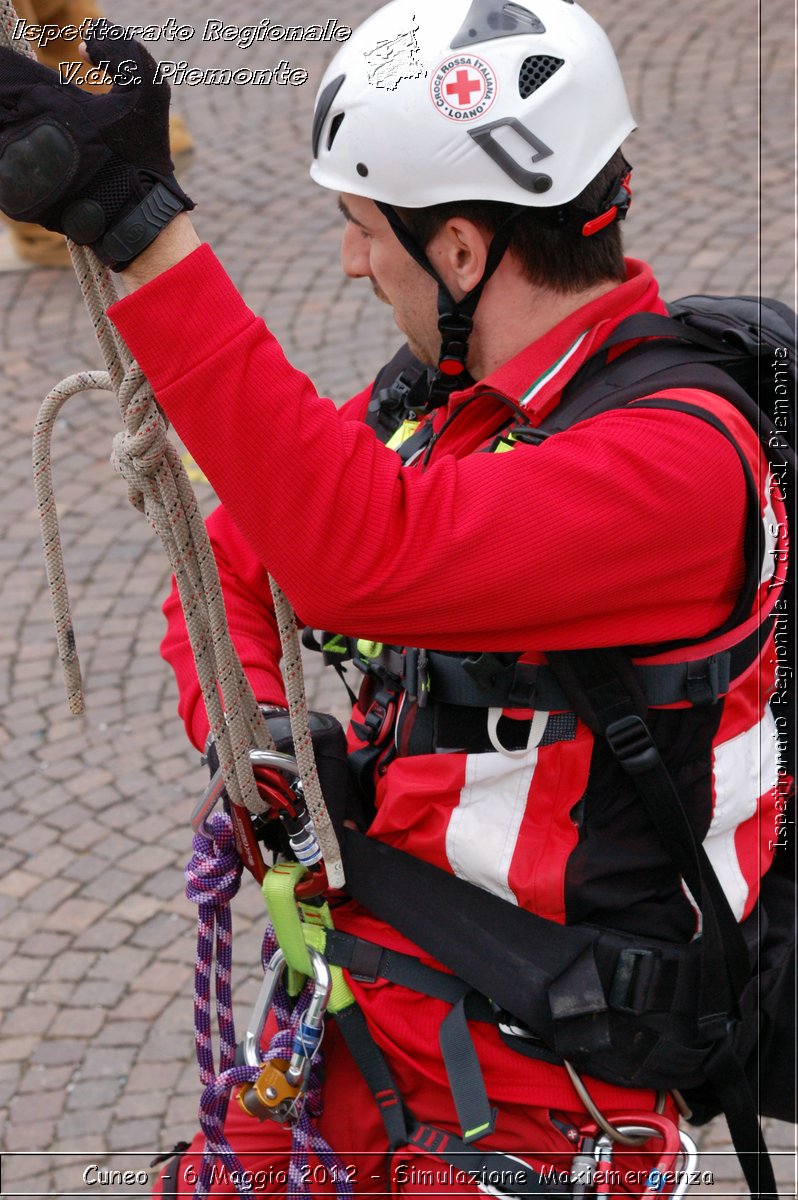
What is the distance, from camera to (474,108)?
7.01 feet

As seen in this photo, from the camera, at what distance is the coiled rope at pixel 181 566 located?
1795 millimetres

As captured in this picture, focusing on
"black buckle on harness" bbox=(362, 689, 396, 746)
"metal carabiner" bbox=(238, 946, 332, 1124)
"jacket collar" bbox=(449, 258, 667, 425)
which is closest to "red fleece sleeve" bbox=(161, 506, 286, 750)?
"black buckle on harness" bbox=(362, 689, 396, 746)

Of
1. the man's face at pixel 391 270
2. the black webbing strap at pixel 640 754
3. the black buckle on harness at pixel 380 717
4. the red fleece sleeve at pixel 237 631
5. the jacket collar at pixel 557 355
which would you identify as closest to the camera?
the black webbing strap at pixel 640 754

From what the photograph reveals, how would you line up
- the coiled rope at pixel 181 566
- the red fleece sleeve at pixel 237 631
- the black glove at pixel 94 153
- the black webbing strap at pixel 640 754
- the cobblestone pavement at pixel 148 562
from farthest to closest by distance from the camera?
the cobblestone pavement at pixel 148 562
the red fleece sleeve at pixel 237 631
the black webbing strap at pixel 640 754
the coiled rope at pixel 181 566
the black glove at pixel 94 153

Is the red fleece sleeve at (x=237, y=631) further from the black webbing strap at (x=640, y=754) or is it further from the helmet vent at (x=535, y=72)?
the helmet vent at (x=535, y=72)

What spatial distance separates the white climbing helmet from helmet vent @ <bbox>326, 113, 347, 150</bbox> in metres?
0.02

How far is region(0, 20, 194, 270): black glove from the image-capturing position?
1.60 metres

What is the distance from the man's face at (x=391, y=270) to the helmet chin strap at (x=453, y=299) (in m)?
0.01

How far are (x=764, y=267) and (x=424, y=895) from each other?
501 centimetres

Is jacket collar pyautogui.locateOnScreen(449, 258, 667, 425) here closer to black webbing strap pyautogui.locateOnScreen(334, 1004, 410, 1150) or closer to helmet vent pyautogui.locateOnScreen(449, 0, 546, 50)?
helmet vent pyautogui.locateOnScreen(449, 0, 546, 50)

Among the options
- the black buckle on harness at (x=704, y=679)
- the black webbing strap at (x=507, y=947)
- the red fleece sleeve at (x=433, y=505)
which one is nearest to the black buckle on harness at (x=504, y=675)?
the red fleece sleeve at (x=433, y=505)

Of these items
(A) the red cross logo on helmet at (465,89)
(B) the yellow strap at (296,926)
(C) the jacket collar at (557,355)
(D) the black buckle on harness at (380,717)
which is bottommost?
(B) the yellow strap at (296,926)

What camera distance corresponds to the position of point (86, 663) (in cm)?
511

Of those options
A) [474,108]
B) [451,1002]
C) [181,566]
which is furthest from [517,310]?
[451,1002]
